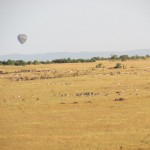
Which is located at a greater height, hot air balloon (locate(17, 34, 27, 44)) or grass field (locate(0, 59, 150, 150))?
hot air balloon (locate(17, 34, 27, 44))

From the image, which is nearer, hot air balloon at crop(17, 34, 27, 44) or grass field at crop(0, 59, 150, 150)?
grass field at crop(0, 59, 150, 150)

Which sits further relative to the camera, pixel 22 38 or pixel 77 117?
pixel 22 38

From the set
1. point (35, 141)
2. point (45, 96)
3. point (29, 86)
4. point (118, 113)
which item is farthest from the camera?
point (29, 86)

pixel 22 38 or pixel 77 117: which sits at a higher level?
pixel 22 38

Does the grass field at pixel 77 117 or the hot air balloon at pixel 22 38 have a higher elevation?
the hot air balloon at pixel 22 38

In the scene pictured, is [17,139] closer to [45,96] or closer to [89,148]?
[89,148]

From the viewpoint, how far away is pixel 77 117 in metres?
27.8

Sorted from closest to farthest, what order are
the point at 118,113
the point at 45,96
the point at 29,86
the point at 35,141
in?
the point at 35,141 → the point at 118,113 → the point at 45,96 → the point at 29,86

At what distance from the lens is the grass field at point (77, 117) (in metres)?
21.3

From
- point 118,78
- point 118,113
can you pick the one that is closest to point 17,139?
point 118,113

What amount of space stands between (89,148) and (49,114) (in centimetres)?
968

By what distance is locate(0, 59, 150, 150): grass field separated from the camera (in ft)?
69.9

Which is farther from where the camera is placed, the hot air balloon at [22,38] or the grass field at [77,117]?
the hot air balloon at [22,38]

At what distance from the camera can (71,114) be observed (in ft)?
95.3
